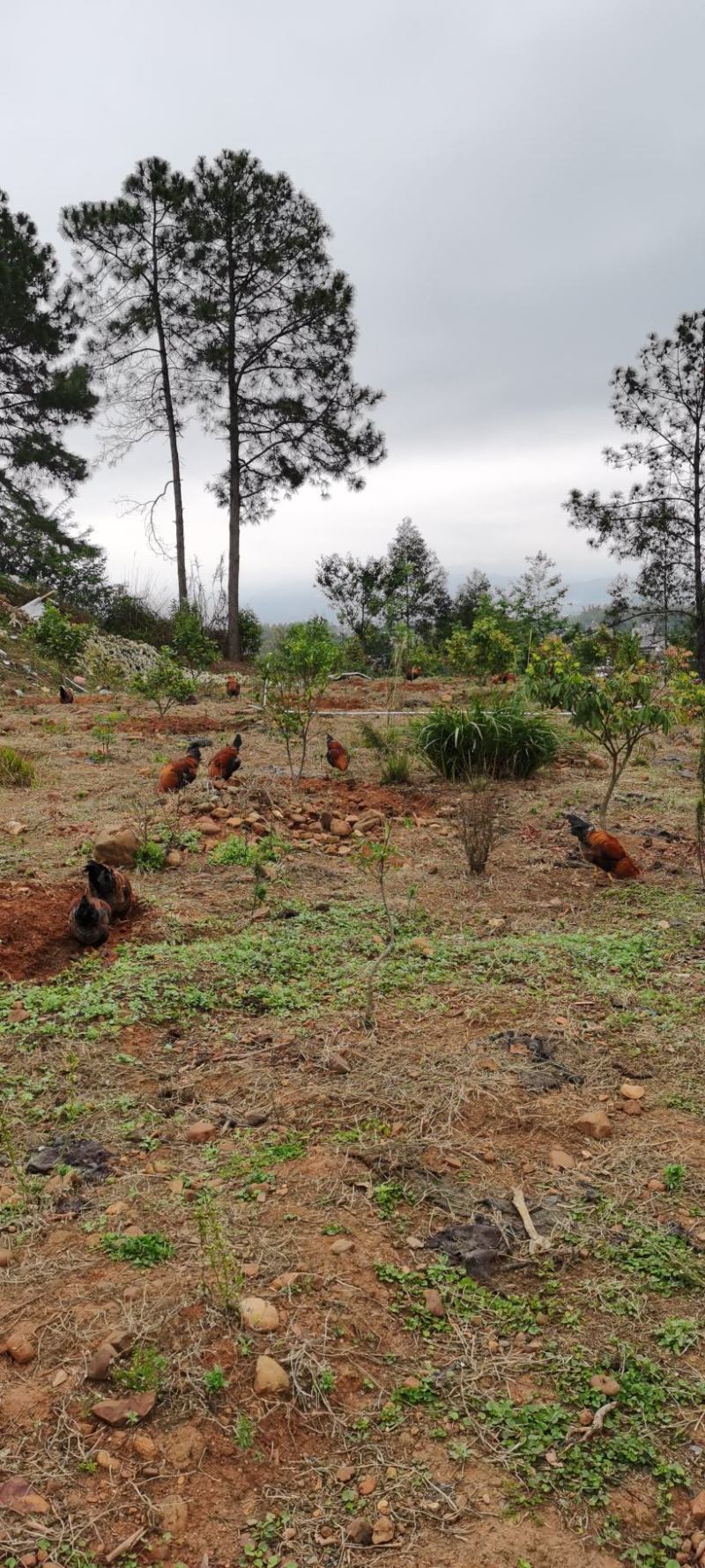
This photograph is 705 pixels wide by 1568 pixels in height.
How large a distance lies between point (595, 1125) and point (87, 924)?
2.12 metres

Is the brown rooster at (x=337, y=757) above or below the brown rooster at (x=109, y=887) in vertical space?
above

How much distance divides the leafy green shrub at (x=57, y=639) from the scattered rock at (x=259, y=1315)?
37.1 ft

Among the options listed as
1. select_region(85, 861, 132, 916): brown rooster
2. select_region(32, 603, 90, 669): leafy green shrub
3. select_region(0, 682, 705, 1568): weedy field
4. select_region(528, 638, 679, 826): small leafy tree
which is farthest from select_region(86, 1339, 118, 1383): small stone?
select_region(32, 603, 90, 669): leafy green shrub

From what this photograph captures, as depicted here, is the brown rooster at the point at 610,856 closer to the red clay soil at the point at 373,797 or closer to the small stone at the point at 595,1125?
the red clay soil at the point at 373,797

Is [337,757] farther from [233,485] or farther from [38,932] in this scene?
[233,485]

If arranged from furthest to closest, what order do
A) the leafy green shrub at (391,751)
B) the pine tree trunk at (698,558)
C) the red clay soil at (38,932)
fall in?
the pine tree trunk at (698,558)
the leafy green shrub at (391,751)
the red clay soil at (38,932)

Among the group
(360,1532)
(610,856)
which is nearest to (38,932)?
(360,1532)

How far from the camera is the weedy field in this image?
147 cm

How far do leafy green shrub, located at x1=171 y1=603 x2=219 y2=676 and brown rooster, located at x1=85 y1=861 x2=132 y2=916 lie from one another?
9.62 m

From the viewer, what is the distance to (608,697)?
5.17 m

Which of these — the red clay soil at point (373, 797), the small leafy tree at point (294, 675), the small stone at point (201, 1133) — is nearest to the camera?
the small stone at point (201, 1133)

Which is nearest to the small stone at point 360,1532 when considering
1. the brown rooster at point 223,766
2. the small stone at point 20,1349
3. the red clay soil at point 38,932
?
the small stone at point 20,1349

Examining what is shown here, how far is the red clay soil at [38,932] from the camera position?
3.52m

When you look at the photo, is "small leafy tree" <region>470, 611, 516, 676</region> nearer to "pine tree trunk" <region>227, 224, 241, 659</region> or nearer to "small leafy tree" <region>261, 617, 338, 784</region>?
"small leafy tree" <region>261, 617, 338, 784</region>
